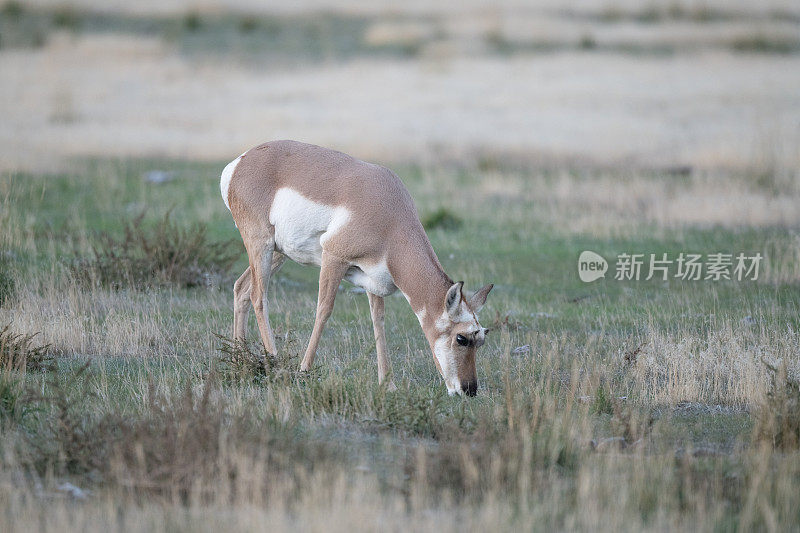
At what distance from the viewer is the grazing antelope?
30.5 feet

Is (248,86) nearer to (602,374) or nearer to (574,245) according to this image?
(574,245)

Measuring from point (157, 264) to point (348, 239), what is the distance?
6101mm

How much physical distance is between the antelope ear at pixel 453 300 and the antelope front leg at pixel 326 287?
4.42ft

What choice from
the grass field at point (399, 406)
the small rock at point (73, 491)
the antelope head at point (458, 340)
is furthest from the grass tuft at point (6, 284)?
the small rock at point (73, 491)

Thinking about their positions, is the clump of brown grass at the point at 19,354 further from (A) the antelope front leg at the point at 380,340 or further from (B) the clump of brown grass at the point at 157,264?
(B) the clump of brown grass at the point at 157,264

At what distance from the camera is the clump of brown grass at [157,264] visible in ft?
47.6

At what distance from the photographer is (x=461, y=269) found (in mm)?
17078

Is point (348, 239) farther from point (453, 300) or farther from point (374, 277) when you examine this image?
point (453, 300)

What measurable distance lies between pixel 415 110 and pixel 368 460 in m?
35.6

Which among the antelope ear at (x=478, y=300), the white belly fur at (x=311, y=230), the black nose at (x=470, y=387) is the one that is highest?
the white belly fur at (x=311, y=230)

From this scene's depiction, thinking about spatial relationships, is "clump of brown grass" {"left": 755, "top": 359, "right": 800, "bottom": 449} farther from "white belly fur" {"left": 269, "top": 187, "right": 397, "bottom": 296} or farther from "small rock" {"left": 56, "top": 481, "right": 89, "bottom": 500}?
"small rock" {"left": 56, "top": 481, "right": 89, "bottom": 500}

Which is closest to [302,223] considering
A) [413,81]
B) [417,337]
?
[417,337]

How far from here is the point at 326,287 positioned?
10.1 m

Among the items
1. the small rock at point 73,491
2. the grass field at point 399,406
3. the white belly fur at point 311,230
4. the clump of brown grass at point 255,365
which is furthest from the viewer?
the white belly fur at point 311,230
